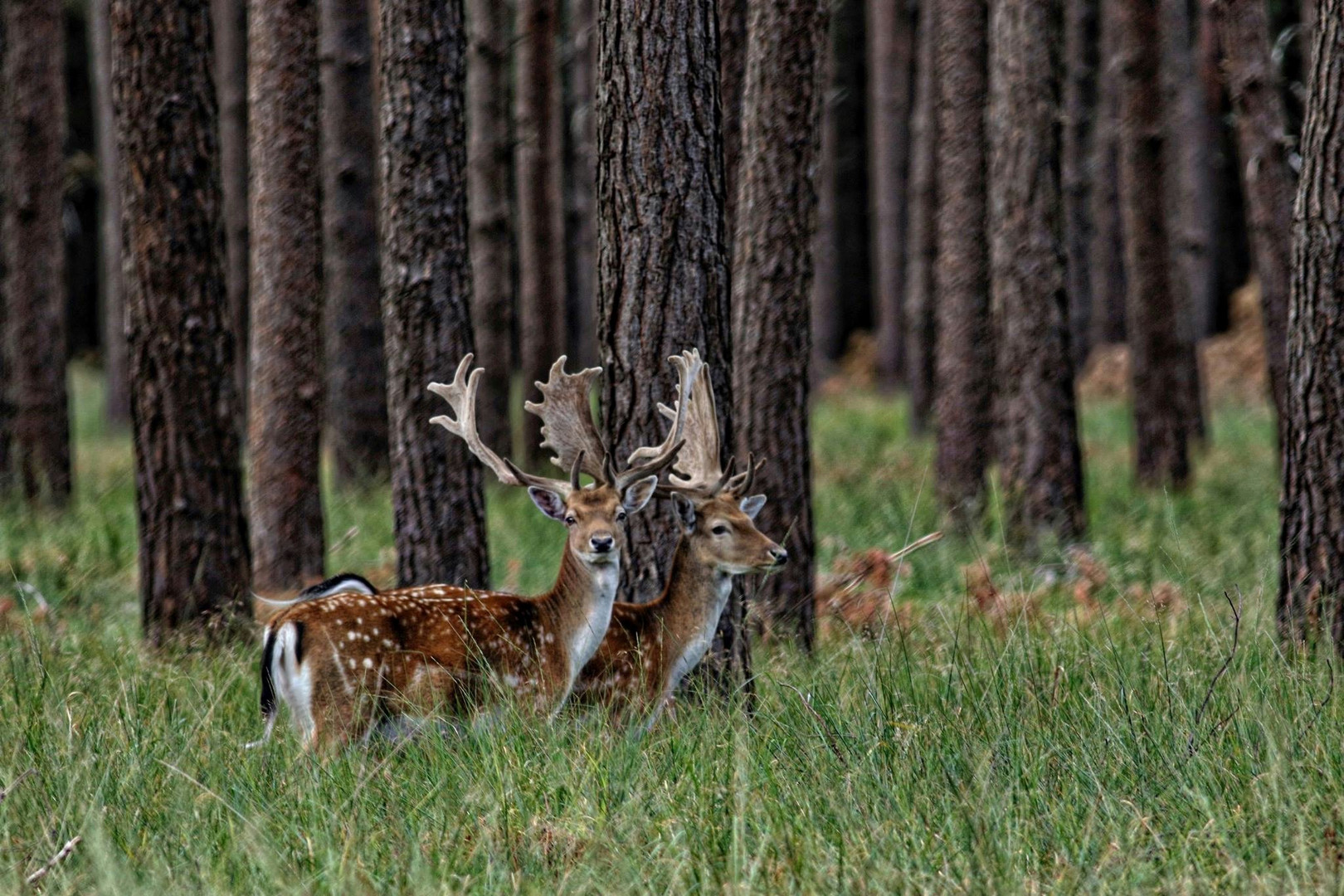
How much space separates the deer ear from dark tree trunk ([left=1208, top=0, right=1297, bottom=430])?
579cm

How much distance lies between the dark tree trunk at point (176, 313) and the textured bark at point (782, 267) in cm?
248

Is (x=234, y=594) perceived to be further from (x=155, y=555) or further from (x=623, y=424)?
(x=623, y=424)

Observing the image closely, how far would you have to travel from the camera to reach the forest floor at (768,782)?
3.94m

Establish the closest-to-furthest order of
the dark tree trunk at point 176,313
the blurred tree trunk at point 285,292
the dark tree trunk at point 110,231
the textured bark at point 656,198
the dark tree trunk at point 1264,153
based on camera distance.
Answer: the textured bark at point 656,198 < the dark tree trunk at point 176,313 < the blurred tree trunk at point 285,292 < the dark tree trunk at point 1264,153 < the dark tree trunk at point 110,231

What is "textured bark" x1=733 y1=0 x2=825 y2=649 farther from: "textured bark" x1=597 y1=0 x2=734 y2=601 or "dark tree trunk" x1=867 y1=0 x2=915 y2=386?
"dark tree trunk" x1=867 y1=0 x2=915 y2=386

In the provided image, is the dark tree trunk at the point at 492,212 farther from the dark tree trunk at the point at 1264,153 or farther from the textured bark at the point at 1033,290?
the dark tree trunk at the point at 1264,153

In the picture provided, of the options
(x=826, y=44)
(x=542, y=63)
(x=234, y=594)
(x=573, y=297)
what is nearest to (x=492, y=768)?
(x=234, y=594)

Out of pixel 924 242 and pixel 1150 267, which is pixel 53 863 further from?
pixel 924 242

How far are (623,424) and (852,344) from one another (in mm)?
28228

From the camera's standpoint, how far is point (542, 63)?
14.1m

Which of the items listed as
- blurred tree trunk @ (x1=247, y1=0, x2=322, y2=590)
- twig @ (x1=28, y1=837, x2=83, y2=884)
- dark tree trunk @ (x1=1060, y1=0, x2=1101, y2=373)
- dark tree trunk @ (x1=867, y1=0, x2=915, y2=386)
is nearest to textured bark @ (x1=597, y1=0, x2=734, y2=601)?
twig @ (x1=28, y1=837, x2=83, y2=884)

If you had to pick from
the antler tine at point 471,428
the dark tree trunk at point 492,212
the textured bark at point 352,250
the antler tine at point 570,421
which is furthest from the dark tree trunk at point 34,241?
the antler tine at point 570,421

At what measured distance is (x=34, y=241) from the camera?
12.2 meters

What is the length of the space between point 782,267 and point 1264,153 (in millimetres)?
4345
